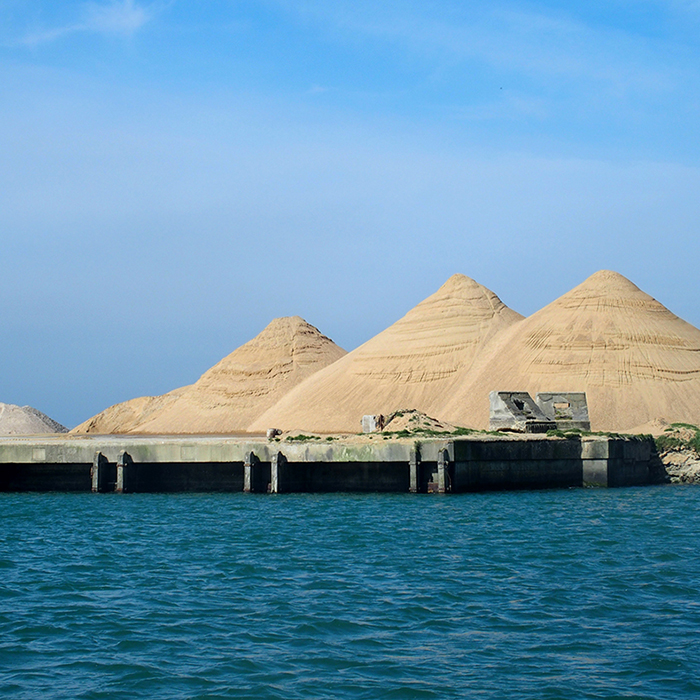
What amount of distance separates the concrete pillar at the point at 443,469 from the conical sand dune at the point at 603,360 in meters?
38.1

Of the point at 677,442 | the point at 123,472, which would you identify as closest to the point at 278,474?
the point at 123,472

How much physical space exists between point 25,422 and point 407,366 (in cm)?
5381

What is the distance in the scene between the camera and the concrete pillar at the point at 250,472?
38.9m

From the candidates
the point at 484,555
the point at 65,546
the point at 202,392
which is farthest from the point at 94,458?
the point at 202,392

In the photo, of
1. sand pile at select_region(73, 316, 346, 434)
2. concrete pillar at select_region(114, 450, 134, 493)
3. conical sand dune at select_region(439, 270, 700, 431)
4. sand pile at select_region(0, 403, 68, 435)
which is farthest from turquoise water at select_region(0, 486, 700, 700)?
sand pile at select_region(0, 403, 68, 435)

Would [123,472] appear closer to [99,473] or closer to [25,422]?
[99,473]

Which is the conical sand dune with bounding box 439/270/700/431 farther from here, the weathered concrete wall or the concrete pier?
the concrete pier

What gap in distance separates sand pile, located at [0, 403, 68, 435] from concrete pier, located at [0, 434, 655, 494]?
267 feet

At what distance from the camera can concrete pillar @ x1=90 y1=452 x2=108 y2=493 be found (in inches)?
1574

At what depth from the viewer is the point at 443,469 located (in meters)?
37.4

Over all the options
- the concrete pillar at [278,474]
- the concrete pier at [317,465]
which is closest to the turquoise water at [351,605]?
the concrete pier at [317,465]

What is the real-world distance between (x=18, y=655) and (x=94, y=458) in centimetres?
2521

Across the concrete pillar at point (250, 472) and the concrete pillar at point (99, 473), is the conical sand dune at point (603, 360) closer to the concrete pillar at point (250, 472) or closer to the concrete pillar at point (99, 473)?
the concrete pillar at point (250, 472)

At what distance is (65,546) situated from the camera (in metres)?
26.4
